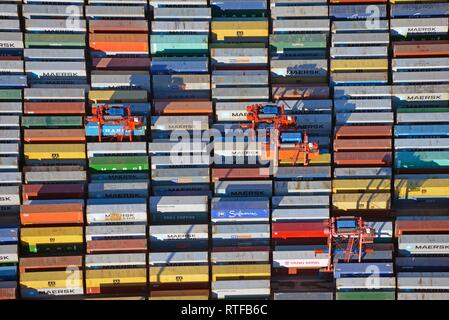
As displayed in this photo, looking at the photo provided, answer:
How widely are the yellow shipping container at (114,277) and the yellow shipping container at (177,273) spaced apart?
121 cm

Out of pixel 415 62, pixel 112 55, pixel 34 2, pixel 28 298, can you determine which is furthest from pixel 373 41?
pixel 28 298

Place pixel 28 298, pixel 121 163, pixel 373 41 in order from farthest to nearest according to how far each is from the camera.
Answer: pixel 373 41, pixel 121 163, pixel 28 298

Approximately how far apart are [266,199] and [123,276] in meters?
17.9

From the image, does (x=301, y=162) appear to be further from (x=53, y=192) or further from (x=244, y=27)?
(x=53, y=192)

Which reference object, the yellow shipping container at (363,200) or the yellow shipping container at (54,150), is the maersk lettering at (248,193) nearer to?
the yellow shipping container at (363,200)

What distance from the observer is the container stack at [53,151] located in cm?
6881

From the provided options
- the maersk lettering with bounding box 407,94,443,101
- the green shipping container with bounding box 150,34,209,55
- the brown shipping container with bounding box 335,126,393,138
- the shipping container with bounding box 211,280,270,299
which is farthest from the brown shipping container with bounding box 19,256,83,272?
the maersk lettering with bounding box 407,94,443,101

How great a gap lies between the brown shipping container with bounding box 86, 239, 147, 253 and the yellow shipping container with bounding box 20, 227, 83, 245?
6.30 ft

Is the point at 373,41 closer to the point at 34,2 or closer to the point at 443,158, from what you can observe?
the point at 443,158

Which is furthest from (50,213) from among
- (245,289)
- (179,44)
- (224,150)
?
(179,44)

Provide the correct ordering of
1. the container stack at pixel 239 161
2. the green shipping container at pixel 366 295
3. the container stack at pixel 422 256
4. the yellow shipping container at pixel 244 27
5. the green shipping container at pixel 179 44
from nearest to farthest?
the green shipping container at pixel 366 295 → the container stack at pixel 422 256 → the container stack at pixel 239 161 → the green shipping container at pixel 179 44 → the yellow shipping container at pixel 244 27

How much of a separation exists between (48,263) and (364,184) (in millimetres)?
36192

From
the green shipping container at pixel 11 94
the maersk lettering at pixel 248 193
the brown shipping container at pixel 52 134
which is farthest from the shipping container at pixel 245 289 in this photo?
the green shipping container at pixel 11 94

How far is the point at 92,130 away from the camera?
73.6 m
